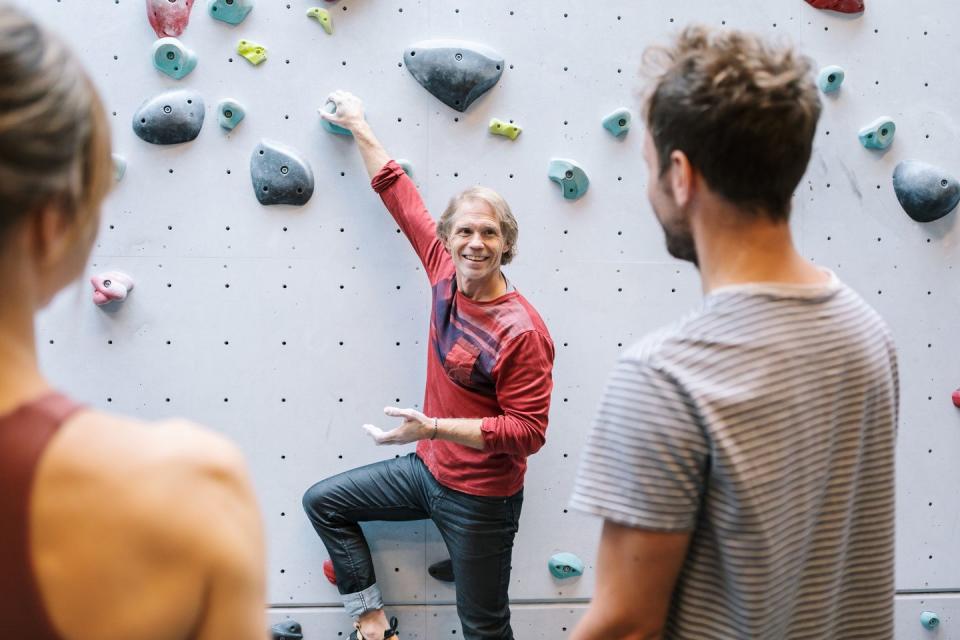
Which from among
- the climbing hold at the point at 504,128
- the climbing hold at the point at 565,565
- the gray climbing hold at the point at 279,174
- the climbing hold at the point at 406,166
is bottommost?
the climbing hold at the point at 565,565

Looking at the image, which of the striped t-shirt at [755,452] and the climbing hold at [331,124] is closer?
the striped t-shirt at [755,452]

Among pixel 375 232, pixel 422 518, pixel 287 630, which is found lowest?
pixel 287 630

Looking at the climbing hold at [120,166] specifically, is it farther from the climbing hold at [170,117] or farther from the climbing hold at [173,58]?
the climbing hold at [173,58]

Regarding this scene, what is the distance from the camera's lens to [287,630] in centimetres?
236

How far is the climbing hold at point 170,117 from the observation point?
2.24m

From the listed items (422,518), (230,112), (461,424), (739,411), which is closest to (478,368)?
(461,424)

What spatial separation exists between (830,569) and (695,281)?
5.21 ft

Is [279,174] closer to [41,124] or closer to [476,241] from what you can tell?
[476,241]

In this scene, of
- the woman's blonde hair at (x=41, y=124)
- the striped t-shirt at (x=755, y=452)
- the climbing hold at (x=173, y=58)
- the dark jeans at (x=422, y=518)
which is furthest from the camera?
the climbing hold at (x=173, y=58)

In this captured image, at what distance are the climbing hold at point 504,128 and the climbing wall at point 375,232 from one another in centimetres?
2

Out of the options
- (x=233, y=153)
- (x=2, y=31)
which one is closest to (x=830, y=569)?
(x=2, y=31)

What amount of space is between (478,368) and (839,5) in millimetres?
1498

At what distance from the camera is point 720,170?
875mm

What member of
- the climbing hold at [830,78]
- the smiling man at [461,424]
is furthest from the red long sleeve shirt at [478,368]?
the climbing hold at [830,78]
